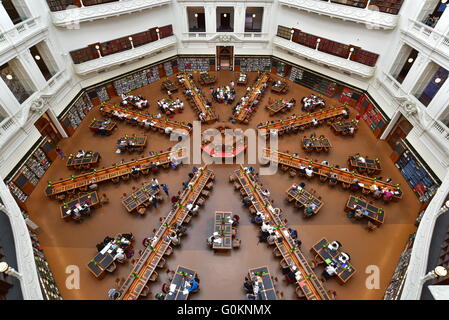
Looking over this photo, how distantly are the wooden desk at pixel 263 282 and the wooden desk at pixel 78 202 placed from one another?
11.7 meters

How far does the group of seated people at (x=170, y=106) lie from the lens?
2519cm

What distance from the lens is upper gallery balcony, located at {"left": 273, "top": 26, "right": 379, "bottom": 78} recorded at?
2258 cm

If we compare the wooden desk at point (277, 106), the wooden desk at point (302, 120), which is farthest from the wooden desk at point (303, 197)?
the wooden desk at point (277, 106)

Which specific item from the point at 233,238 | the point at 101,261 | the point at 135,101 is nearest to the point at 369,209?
the point at 233,238

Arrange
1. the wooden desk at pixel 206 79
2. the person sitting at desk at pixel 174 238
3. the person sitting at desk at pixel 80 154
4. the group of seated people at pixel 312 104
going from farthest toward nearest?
1. the wooden desk at pixel 206 79
2. the group of seated people at pixel 312 104
3. the person sitting at desk at pixel 80 154
4. the person sitting at desk at pixel 174 238

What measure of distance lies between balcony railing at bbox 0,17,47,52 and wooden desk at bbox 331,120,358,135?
25.2m

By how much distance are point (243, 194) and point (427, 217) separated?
10.6 m

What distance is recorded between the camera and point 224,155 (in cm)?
2123

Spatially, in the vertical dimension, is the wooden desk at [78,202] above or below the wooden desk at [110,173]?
below

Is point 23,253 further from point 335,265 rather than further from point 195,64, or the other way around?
point 195,64

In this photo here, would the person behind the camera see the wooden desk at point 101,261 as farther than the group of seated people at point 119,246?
No

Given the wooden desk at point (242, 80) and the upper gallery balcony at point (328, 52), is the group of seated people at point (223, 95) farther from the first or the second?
the upper gallery balcony at point (328, 52)

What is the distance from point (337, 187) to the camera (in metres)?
19.4

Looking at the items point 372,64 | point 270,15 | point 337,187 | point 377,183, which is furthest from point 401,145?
point 270,15
